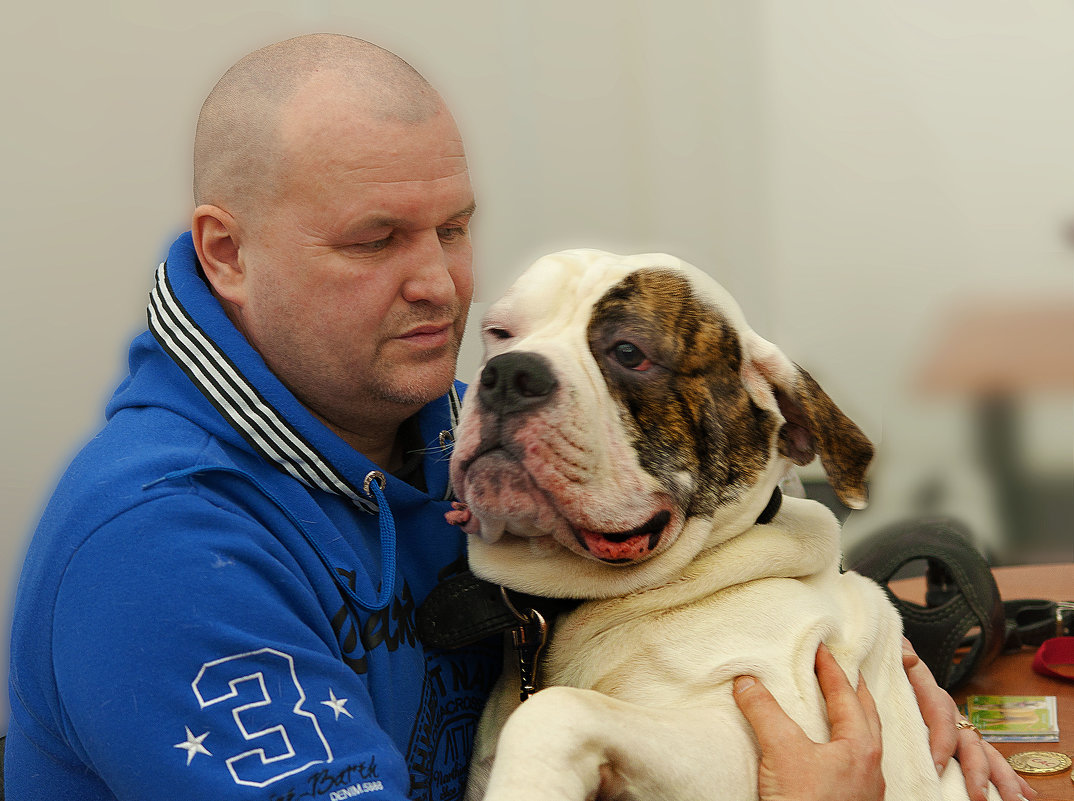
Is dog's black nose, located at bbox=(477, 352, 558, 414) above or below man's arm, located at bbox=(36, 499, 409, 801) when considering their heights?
above

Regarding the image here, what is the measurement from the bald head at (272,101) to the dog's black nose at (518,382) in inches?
18.2

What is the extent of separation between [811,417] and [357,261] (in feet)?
2.52

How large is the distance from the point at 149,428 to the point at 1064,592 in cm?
272

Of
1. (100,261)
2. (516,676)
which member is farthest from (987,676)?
(100,261)

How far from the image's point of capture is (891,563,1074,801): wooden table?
2.07 metres

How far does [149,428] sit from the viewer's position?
148 cm

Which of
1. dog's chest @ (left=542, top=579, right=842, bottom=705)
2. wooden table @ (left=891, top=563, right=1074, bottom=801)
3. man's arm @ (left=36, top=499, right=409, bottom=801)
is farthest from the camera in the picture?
wooden table @ (left=891, top=563, right=1074, bottom=801)

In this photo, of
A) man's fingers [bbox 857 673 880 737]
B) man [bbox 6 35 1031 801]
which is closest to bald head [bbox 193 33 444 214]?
man [bbox 6 35 1031 801]

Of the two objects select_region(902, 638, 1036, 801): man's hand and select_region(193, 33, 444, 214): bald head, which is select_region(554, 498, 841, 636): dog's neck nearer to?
select_region(902, 638, 1036, 801): man's hand

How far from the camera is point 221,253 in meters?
1.73

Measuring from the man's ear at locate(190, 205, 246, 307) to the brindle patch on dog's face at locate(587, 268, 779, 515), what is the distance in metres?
0.59

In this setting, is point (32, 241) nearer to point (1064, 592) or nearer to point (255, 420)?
point (255, 420)

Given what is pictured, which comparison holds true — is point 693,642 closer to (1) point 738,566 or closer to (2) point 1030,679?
(1) point 738,566

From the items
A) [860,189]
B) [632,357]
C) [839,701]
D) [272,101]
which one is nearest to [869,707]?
[839,701]
